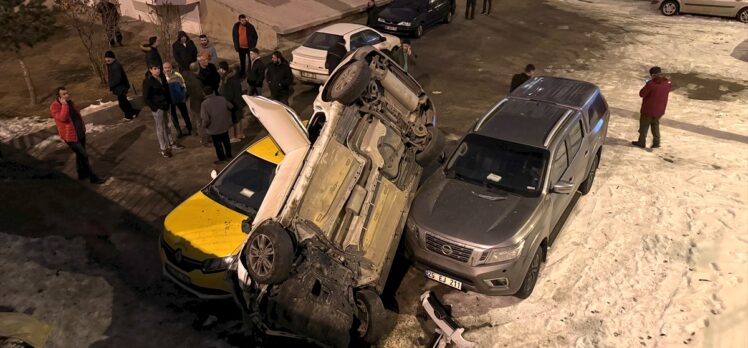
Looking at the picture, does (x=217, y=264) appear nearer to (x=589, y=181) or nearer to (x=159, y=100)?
(x=159, y=100)

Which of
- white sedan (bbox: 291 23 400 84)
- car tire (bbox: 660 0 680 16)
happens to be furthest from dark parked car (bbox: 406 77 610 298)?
car tire (bbox: 660 0 680 16)

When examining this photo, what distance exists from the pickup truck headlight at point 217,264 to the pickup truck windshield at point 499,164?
3.24 meters

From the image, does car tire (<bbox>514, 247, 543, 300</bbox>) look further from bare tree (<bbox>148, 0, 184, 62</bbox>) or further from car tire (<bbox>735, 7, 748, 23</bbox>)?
car tire (<bbox>735, 7, 748, 23</bbox>)

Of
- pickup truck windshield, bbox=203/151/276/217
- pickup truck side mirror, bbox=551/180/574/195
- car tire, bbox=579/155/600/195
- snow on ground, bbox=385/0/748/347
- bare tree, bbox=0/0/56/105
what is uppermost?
bare tree, bbox=0/0/56/105

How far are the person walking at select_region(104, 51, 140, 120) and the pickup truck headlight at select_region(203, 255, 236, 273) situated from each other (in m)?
6.49

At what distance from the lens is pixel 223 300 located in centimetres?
634

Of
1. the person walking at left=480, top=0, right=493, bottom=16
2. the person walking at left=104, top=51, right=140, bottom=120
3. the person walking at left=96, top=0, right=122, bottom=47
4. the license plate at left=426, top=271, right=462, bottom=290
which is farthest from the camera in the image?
the person walking at left=480, top=0, right=493, bottom=16

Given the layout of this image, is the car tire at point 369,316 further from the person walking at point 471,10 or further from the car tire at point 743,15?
the car tire at point 743,15

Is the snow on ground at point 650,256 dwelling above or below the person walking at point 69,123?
below

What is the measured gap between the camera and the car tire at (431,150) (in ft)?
22.9

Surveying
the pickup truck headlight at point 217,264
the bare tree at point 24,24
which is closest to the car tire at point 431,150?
the pickup truck headlight at point 217,264

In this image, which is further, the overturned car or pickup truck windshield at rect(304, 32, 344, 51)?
pickup truck windshield at rect(304, 32, 344, 51)

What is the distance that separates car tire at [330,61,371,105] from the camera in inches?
231

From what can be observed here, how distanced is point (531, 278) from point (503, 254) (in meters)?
0.80
